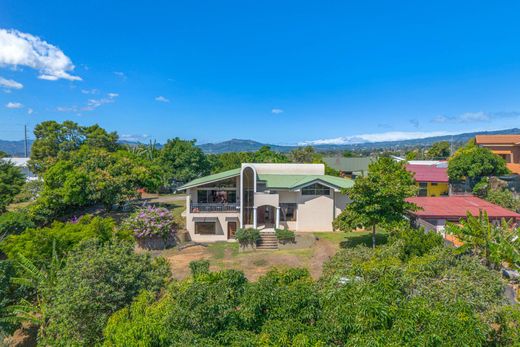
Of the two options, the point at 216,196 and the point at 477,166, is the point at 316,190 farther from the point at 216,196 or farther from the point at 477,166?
the point at 477,166

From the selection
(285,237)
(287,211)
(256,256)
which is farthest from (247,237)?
(287,211)

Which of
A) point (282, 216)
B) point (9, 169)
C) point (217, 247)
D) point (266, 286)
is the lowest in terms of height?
point (217, 247)

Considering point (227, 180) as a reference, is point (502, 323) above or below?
below

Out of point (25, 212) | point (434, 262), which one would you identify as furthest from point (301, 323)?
point (25, 212)

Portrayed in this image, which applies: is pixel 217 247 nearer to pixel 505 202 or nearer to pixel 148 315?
pixel 148 315

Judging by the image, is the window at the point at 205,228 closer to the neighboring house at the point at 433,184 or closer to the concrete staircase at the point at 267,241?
the concrete staircase at the point at 267,241

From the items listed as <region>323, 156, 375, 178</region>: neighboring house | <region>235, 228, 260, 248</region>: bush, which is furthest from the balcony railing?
<region>323, 156, 375, 178</region>: neighboring house
